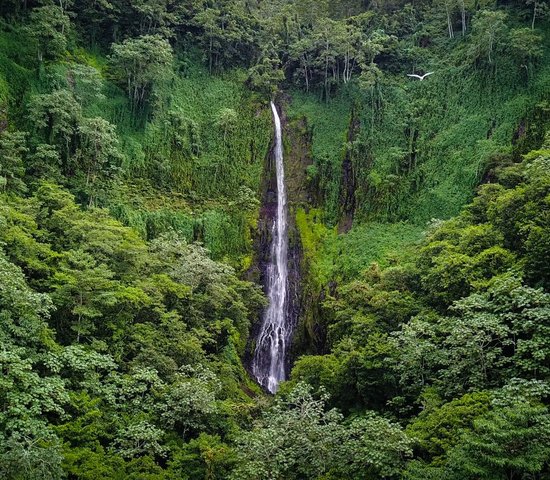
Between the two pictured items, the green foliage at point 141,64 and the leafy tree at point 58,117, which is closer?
the leafy tree at point 58,117

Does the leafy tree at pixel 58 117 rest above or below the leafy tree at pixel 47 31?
below

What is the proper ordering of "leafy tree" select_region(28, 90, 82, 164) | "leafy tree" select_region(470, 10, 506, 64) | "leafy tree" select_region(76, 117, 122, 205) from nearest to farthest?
1. "leafy tree" select_region(28, 90, 82, 164)
2. "leafy tree" select_region(76, 117, 122, 205)
3. "leafy tree" select_region(470, 10, 506, 64)

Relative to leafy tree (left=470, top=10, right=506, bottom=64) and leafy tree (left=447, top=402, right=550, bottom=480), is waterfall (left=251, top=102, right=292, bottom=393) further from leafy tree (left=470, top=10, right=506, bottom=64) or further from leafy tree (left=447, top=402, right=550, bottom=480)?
leafy tree (left=447, top=402, right=550, bottom=480)

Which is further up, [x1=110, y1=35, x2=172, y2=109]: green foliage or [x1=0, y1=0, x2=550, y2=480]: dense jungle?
[x1=110, y1=35, x2=172, y2=109]: green foliage

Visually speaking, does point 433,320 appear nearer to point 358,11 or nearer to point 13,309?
point 13,309

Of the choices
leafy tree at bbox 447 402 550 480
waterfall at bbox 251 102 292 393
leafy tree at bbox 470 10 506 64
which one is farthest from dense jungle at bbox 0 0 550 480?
waterfall at bbox 251 102 292 393

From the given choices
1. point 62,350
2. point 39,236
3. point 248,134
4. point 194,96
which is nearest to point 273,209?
point 248,134

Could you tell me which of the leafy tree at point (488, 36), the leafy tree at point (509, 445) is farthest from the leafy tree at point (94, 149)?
the leafy tree at point (488, 36)

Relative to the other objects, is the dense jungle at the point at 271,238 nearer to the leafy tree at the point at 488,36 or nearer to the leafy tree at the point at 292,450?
the leafy tree at the point at 292,450

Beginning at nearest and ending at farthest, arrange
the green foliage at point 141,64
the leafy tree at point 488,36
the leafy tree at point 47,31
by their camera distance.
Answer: the leafy tree at point 47,31 → the green foliage at point 141,64 → the leafy tree at point 488,36
